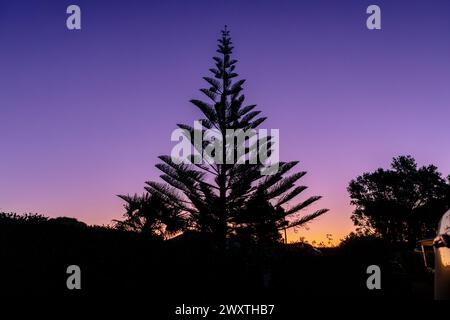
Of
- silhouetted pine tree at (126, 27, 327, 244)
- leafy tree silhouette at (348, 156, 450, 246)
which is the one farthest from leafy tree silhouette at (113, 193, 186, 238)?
leafy tree silhouette at (348, 156, 450, 246)

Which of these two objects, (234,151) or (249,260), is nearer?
(249,260)

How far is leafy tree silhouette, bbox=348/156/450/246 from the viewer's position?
33.8 meters

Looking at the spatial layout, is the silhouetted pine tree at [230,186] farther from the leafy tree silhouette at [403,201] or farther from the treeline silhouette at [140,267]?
the leafy tree silhouette at [403,201]

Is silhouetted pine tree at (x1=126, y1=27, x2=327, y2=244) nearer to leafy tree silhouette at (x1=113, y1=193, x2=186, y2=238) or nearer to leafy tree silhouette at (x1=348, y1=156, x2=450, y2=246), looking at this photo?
leafy tree silhouette at (x1=113, y1=193, x2=186, y2=238)

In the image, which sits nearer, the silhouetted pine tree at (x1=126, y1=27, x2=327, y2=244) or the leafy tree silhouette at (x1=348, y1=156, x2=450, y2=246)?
the silhouetted pine tree at (x1=126, y1=27, x2=327, y2=244)

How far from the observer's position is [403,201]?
34.8 meters

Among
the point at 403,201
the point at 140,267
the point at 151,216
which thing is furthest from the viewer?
the point at 403,201

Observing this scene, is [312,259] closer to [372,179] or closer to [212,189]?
[212,189]

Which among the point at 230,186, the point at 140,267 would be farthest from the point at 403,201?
the point at 140,267

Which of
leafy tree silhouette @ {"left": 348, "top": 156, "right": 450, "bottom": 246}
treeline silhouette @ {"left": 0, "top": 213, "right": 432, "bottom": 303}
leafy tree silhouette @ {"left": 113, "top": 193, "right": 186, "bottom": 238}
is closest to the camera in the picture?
treeline silhouette @ {"left": 0, "top": 213, "right": 432, "bottom": 303}

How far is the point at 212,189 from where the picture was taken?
667 inches

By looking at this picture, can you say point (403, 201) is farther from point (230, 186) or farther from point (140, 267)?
point (140, 267)
